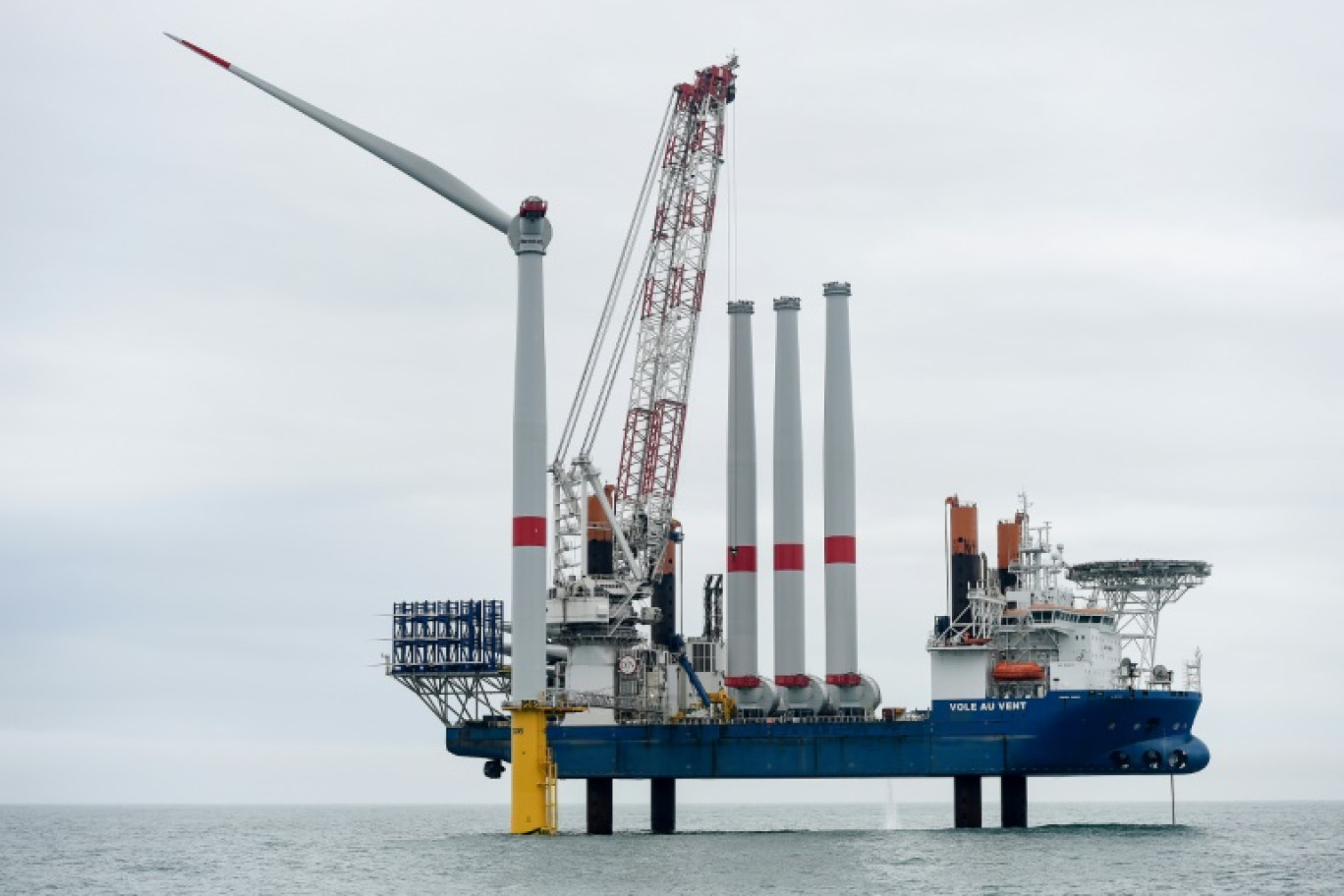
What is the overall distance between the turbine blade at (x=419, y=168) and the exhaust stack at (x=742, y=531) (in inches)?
779

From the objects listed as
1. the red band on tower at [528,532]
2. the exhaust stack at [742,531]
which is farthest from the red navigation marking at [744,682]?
the red band on tower at [528,532]

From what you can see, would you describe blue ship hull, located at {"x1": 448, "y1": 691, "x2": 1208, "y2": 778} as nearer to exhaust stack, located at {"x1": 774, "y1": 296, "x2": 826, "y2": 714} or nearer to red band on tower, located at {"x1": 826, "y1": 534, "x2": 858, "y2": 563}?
exhaust stack, located at {"x1": 774, "y1": 296, "x2": 826, "y2": 714}

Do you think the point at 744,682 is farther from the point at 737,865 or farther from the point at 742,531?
the point at 737,865

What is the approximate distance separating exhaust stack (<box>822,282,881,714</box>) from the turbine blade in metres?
18.7

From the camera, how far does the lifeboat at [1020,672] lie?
88125 mm

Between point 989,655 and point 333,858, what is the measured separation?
30996 mm

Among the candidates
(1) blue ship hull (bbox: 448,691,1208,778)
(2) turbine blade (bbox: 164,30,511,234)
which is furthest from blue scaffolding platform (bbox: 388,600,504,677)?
(2) turbine blade (bbox: 164,30,511,234)

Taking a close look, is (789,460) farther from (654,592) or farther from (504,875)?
(504,875)

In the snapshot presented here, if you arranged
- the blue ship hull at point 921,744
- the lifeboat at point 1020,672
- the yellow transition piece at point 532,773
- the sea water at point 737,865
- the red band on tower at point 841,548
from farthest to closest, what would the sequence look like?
the red band on tower at point 841,548 < the lifeboat at point 1020,672 < the blue ship hull at point 921,744 < the yellow transition piece at point 532,773 < the sea water at point 737,865

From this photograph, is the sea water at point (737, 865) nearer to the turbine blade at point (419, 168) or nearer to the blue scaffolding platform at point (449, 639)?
the blue scaffolding platform at point (449, 639)

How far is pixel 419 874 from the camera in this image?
74.2 metres

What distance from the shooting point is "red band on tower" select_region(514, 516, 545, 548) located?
7869cm

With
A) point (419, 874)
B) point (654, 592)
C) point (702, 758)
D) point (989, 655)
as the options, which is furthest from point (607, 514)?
point (419, 874)

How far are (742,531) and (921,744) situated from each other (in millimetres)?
14141
